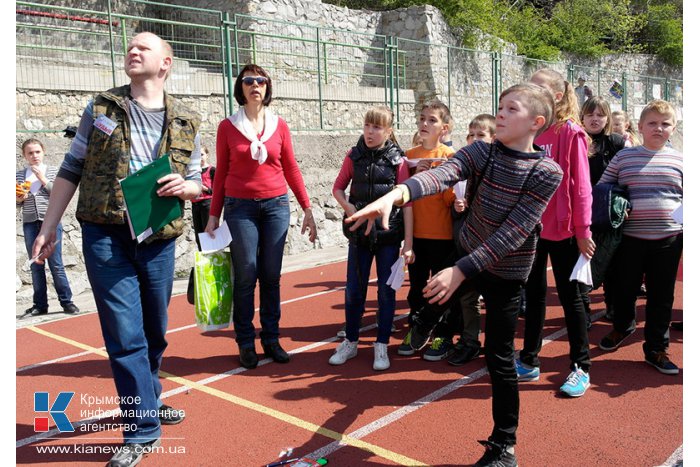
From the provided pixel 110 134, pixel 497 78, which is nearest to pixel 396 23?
pixel 497 78

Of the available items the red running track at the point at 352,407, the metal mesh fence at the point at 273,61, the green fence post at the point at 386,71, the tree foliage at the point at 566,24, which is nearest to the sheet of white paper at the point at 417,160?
the red running track at the point at 352,407

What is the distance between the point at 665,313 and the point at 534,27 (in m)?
22.9

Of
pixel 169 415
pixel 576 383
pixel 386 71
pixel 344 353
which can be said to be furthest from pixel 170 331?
pixel 386 71

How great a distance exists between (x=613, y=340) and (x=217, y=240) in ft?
11.2

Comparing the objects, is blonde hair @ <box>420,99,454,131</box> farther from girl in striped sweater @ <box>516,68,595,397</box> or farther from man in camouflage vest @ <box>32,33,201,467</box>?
man in camouflage vest @ <box>32,33,201,467</box>

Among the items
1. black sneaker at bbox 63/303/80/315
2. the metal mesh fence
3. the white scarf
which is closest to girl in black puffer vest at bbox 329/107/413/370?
the white scarf

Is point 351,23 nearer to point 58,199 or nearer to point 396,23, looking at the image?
point 396,23

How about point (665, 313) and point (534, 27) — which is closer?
point (665, 313)

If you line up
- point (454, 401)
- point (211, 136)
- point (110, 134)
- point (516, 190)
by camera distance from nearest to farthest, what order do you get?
1. point (516, 190)
2. point (110, 134)
3. point (454, 401)
4. point (211, 136)

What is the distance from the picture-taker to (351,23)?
18.5 metres

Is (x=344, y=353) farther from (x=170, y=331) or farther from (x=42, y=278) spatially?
(x=42, y=278)

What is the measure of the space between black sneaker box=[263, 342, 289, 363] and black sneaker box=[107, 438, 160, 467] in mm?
1645

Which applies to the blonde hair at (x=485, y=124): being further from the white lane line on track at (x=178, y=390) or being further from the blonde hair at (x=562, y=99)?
the white lane line on track at (x=178, y=390)

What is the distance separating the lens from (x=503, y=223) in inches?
124
